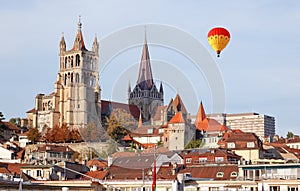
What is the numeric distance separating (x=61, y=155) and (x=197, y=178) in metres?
84.5

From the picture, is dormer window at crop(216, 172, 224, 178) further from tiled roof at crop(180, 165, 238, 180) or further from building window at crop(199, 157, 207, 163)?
building window at crop(199, 157, 207, 163)

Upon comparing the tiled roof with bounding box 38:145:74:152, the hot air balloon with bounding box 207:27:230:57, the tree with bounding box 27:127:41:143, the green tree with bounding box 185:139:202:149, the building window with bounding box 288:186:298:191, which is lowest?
the building window with bounding box 288:186:298:191

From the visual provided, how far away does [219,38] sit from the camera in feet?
253

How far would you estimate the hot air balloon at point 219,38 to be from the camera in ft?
253

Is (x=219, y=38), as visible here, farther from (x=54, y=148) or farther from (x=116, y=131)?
(x=116, y=131)

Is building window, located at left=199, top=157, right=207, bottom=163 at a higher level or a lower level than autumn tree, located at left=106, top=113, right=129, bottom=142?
lower

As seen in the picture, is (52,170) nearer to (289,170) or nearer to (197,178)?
(197,178)

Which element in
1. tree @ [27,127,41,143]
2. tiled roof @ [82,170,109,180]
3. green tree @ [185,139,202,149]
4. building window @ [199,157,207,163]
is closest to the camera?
tiled roof @ [82,170,109,180]

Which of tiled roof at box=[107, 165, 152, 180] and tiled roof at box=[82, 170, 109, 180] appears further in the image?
tiled roof at box=[82, 170, 109, 180]

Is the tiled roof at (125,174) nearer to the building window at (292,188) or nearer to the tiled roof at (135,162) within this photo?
the tiled roof at (135,162)

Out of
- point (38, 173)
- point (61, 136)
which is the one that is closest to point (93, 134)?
point (61, 136)

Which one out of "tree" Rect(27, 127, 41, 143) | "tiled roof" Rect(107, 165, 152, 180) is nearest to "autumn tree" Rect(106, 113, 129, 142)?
"tree" Rect(27, 127, 41, 143)

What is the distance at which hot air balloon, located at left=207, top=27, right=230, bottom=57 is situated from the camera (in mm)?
77125

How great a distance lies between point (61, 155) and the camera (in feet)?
509
